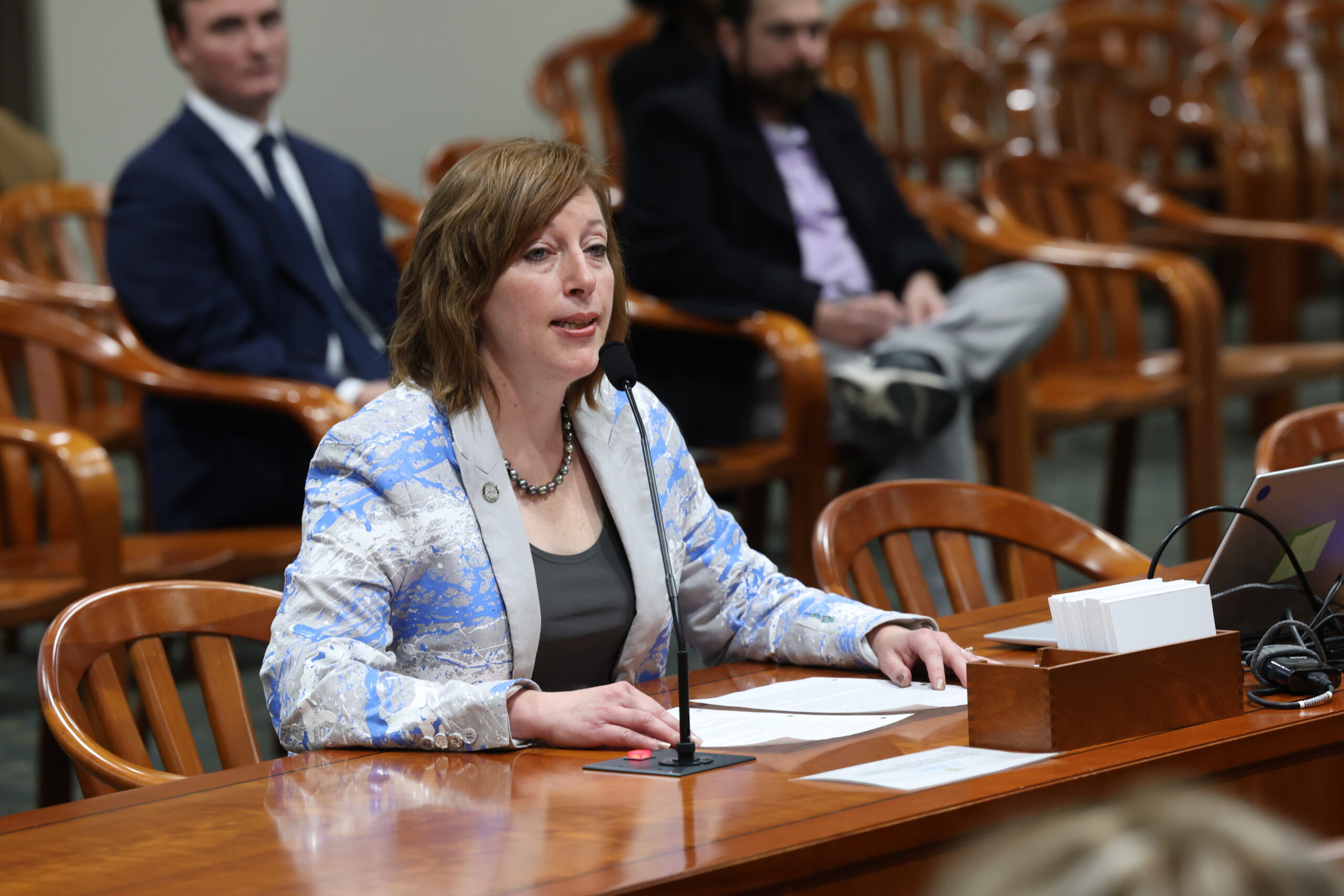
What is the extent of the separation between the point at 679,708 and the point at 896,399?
1.79 meters

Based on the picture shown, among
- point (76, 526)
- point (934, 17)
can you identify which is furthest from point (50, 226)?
point (934, 17)

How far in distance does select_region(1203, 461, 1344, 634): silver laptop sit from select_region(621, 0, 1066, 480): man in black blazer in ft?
4.87

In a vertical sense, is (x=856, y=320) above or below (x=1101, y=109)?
below

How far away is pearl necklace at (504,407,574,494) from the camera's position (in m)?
1.71

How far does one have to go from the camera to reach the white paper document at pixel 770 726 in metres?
1.42

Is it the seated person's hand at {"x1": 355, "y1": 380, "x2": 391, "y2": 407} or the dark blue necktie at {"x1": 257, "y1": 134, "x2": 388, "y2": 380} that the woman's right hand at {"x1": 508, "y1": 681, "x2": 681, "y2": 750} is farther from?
the dark blue necktie at {"x1": 257, "y1": 134, "x2": 388, "y2": 380}

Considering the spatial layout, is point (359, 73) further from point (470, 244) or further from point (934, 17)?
point (470, 244)

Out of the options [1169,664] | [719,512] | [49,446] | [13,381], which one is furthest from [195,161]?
[13,381]

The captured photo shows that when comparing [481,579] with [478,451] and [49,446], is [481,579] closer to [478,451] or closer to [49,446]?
[478,451]

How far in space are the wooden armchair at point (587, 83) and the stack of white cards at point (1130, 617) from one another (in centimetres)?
360


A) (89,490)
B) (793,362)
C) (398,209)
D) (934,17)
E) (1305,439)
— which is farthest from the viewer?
(934,17)

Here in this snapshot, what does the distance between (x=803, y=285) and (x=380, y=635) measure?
1945mm

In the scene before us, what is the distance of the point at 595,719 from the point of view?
4.70ft

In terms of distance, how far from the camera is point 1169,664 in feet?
4.51
